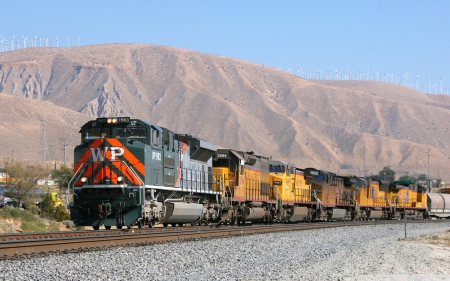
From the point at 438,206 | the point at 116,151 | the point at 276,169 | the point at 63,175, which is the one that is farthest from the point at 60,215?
the point at 438,206

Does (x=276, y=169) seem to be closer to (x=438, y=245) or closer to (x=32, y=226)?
(x=32, y=226)

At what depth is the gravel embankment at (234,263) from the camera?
38.8 ft

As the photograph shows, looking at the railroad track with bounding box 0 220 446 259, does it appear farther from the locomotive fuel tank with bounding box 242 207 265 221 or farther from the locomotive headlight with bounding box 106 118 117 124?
the locomotive fuel tank with bounding box 242 207 265 221

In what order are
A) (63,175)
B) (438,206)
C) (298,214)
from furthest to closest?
1. (63,175)
2. (438,206)
3. (298,214)

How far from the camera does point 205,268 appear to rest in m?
13.1

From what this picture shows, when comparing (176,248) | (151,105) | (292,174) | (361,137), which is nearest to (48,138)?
(151,105)

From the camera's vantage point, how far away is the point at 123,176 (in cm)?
1973

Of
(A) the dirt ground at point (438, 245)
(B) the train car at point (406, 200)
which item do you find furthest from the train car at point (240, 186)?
(B) the train car at point (406, 200)

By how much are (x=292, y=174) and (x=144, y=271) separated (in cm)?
2436

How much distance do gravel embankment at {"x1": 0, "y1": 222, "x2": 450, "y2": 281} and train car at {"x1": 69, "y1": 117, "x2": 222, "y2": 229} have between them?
104 inches

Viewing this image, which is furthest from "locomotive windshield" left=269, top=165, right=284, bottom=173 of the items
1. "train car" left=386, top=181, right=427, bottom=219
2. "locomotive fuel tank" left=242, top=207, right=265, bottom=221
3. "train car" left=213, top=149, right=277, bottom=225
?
"train car" left=386, top=181, right=427, bottom=219

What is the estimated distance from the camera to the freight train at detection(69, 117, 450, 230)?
19.7m

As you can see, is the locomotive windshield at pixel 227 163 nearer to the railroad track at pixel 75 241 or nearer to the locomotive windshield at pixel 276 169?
the locomotive windshield at pixel 276 169

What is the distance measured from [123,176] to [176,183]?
11.1ft
